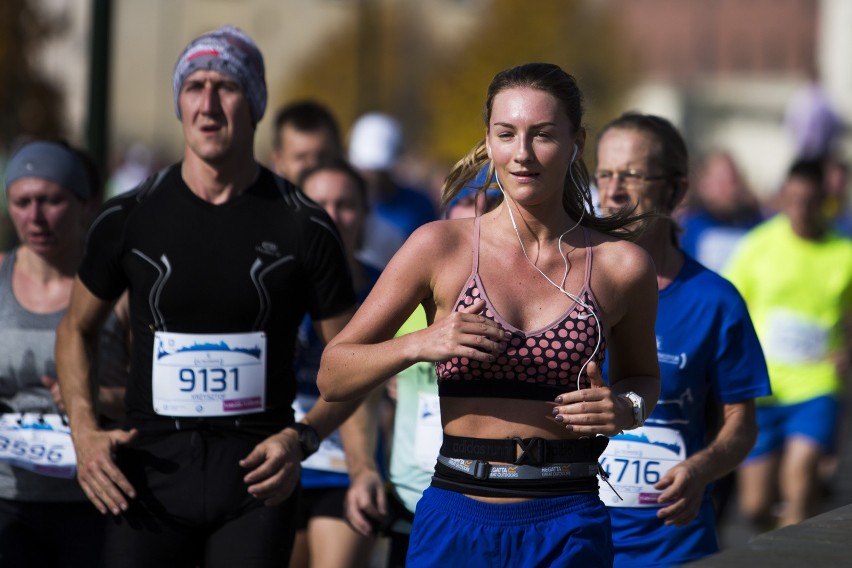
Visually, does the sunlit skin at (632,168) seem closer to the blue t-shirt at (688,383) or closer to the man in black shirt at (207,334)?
the blue t-shirt at (688,383)

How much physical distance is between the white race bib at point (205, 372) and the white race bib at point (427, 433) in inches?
38.8

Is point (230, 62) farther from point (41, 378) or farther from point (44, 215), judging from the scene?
point (41, 378)

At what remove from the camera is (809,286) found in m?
9.14

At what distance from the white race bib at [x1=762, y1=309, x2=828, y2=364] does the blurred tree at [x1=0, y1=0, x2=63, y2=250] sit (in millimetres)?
8802

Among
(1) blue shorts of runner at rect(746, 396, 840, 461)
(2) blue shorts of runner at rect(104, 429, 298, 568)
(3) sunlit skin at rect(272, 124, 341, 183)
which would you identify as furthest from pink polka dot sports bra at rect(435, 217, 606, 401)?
(1) blue shorts of runner at rect(746, 396, 840, 461)

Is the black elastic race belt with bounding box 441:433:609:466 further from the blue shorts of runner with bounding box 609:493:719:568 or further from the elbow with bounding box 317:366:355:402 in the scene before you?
the blue shorts of runner with bounding box 609:493:719:568

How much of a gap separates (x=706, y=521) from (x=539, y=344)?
160 cm

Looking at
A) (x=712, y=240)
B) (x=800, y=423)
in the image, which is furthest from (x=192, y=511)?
(x=712, y=240)

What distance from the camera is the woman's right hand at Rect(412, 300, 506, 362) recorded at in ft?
11.7

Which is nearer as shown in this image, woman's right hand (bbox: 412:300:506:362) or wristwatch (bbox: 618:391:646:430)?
woman's right hand (bbox: 412:300:506:362)

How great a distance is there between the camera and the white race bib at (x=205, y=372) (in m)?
4.73

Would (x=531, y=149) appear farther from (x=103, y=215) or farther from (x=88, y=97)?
(x=88, y=97)

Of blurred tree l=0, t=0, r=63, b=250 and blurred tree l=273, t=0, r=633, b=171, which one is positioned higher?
blurred tree l=273, t=0, r=633, b=171

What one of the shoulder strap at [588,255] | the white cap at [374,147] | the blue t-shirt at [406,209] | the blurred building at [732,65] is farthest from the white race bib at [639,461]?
the blurred building at [732,65]
